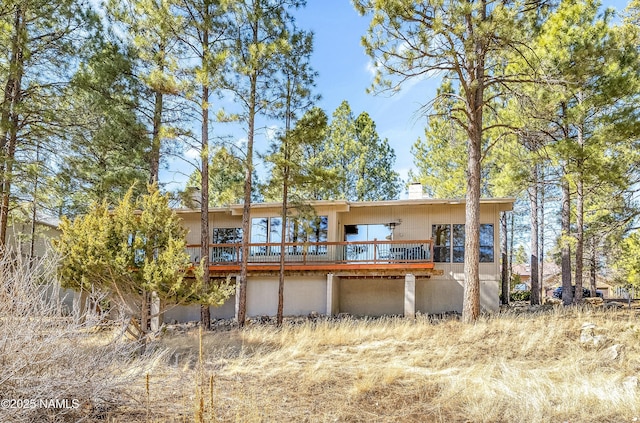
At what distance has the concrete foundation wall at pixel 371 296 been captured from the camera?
15.3 metres

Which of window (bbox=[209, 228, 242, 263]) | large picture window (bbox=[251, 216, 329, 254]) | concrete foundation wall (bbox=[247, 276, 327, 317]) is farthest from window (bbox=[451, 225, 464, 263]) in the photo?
window (bbox=[209, 228, 242, 263])

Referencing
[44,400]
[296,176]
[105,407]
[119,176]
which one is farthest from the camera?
[119,176]

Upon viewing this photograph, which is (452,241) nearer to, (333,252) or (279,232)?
(333,252)

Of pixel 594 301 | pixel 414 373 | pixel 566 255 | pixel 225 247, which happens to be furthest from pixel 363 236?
pixel 594 301

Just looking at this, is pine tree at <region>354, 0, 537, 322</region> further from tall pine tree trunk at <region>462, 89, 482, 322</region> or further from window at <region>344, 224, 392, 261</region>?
window at <region>344, 224, 392, 261</region>

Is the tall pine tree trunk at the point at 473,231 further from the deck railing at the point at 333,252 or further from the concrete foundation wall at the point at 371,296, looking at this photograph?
the concrete foundation wall at the point at 371,296

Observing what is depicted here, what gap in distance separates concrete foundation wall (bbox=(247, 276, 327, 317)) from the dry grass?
12.9 feet

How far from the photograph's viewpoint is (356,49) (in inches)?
427

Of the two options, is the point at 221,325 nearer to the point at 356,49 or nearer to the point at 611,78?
the point at 356,49

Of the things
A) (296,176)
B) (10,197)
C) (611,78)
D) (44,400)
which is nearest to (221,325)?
(296,176)

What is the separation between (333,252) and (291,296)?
201 centimetres

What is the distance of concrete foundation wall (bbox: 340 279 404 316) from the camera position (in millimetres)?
15289

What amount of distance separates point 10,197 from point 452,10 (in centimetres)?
1156

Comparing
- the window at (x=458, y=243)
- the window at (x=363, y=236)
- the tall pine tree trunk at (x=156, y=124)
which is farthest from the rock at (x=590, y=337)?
the tall pine tree trunk at (x=156, y=124)
